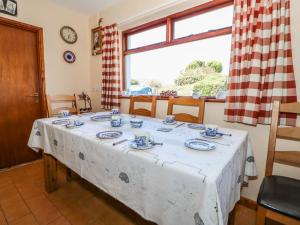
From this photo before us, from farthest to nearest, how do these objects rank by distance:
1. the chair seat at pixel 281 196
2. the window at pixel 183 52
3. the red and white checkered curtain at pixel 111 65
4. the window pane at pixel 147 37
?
1. the red and white checkered curtain at pixel 111 65
2. the window pane at pixel 147 37
3. the window at pixel 183 52
4. the chair seat at pixel 281 196

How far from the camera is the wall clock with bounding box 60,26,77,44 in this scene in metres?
Answer: 2.77

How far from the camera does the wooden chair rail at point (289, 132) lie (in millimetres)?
1116

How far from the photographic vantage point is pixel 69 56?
2.88m

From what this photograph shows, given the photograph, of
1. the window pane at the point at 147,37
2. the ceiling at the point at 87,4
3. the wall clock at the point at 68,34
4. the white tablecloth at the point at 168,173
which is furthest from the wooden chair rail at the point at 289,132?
the wall clock at the point at 68,34

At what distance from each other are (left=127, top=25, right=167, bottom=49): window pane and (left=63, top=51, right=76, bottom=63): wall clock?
974mm

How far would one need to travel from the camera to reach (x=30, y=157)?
8.54 feet

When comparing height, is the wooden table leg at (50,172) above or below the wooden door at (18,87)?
below

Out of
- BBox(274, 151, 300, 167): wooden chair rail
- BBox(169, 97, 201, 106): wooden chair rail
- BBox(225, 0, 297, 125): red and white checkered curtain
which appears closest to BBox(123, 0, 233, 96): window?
BBox(225, 0, 297, 125): red and white checkered curtain

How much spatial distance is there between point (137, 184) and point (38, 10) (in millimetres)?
2879

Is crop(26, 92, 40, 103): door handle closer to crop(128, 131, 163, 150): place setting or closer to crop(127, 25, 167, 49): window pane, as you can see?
crop(127, 25, 167, 49): window pane

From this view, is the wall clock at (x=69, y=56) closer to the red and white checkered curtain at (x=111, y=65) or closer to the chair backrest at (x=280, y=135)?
the red and white checkered curtain at (x=111, y=65)

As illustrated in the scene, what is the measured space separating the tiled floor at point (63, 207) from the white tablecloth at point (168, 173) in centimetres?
57

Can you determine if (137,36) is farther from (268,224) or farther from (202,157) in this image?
(268,224)

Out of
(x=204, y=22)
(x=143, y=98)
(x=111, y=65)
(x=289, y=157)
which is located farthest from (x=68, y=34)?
(x=289, y=157)
